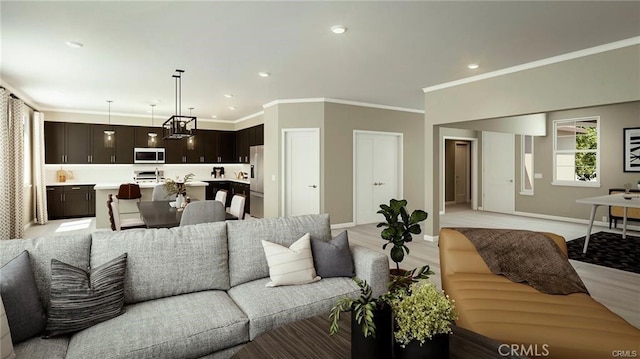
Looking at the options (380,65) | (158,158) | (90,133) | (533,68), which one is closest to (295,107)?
(380,65)

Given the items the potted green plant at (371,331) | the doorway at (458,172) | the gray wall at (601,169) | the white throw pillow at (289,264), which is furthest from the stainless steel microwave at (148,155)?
the gray wall at (601,169)

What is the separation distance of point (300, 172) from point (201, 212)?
3.47m

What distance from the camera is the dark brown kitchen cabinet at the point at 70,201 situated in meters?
7.91

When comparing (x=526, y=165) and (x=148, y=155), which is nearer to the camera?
(x=526, y=165)

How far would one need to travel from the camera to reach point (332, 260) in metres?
2.61

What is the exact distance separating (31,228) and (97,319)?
685 cm

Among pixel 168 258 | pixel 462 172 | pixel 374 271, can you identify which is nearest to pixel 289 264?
pixel 374 271

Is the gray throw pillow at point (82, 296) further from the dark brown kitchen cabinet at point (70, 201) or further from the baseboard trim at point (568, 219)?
the baseboard trim at point (568, 219)

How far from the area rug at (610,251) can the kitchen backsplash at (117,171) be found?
720 centimetres

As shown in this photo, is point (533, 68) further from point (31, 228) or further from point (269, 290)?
point (31, 228)

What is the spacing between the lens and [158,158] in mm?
9211

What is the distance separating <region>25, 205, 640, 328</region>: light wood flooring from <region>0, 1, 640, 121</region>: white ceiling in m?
2.61

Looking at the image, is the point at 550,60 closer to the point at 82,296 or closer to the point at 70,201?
the point at 82,296

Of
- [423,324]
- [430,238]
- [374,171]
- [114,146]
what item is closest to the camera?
[423,324]
